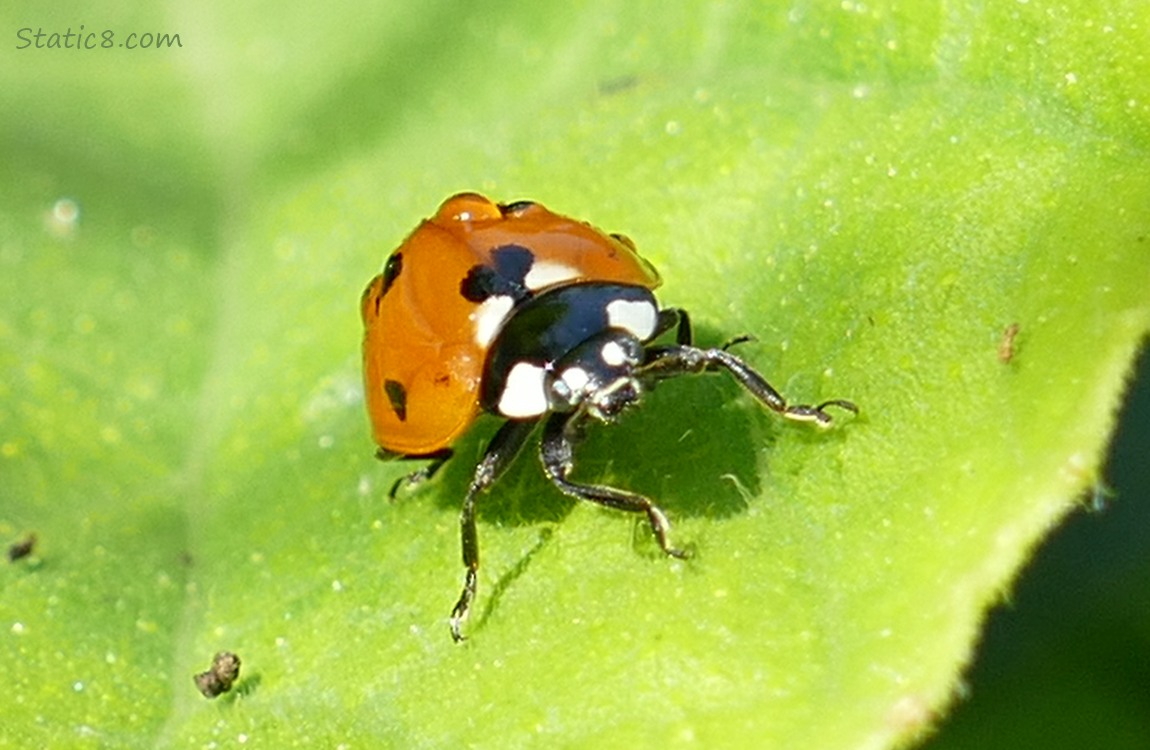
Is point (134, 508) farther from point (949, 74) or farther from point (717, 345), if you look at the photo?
point (949, 74)

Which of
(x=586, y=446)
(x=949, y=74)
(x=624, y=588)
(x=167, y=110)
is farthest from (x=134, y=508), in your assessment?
(x=949, y=74)

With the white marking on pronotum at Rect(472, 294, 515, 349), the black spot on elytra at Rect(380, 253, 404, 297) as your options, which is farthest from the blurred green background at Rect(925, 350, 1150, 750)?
the black spot on elytra at Rect(380, 253, 404, 297)

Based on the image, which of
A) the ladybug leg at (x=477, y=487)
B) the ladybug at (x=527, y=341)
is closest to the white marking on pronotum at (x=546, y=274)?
the ladybug at (x=527, y=341)

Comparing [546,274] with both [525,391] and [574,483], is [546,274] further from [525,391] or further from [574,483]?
[574,483]

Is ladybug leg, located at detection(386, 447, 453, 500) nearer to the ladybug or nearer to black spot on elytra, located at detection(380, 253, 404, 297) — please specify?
the ladybug

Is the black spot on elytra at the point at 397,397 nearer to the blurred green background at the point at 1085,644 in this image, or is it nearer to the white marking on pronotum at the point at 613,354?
the white marking on pronotum at the point at 613,354

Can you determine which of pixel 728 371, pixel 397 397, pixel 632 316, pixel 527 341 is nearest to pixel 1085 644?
pixel 728 371
